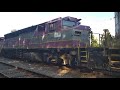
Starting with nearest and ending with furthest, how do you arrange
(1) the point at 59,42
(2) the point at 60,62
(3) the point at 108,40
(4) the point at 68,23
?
(3) the point at 108,40 < (2) the point at 60,62 < (1) the point at 59,42 < (4) the point at 68,23

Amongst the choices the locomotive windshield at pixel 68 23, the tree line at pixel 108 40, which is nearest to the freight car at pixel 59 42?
the locomotive windshield at pixel 68 23

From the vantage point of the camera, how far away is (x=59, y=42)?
1330cm

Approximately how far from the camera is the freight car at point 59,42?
11.8 m

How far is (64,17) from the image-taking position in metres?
13.6

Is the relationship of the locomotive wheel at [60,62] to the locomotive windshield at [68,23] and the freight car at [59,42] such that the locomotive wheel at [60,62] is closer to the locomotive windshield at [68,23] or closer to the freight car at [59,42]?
the freight car at [59,42]

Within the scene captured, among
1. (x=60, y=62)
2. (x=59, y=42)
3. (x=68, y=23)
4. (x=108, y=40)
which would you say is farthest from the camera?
(x=68, y=23)

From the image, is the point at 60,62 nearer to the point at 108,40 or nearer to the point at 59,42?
the point at 59,42

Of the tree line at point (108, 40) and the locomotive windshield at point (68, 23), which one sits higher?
the locomotive windshield at point (68, 23)

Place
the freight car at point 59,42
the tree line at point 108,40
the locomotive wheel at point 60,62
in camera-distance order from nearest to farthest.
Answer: the tree line at point 108,40
the freight car at point 59,42
the locomotive wheel at point 60,62

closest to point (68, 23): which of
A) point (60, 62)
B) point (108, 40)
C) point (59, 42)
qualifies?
Result: point (59, 42)

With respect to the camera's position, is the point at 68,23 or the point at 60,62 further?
the point at 68,23

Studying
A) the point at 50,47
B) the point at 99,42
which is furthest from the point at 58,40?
the point at 99,42

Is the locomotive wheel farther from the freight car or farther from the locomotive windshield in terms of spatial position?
the locomotive windshield
